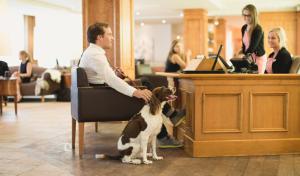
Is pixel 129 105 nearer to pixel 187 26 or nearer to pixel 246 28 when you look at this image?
pixel 246 28

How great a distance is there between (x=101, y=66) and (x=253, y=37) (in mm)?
1798

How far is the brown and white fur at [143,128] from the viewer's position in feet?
13.3

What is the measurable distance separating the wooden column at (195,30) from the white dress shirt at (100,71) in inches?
384

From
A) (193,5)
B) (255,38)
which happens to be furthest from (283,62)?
(193,5)

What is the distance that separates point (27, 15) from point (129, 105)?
35.6 feet

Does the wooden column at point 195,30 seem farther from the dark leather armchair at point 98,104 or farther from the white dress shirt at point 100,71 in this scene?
the dark leather armchair at point 98,104

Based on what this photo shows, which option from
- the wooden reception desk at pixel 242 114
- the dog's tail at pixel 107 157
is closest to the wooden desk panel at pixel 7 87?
the dog's tail at pixel 107 157

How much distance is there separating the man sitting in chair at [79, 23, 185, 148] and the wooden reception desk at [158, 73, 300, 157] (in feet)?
1.38

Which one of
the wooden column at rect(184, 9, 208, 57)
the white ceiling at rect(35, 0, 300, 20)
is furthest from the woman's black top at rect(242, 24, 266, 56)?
the wooden column at rect(184, 9, 208, 57)

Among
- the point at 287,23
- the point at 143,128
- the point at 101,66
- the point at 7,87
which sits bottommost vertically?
the point at 143,128

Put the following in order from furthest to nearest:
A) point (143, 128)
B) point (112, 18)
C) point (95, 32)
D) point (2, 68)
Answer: point (2, 68)
point (112, 18)
point (95, 32)
point (143, 128)

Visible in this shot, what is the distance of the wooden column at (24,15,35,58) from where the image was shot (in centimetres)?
1432

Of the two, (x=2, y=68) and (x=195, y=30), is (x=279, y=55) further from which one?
(x=195, y=30)

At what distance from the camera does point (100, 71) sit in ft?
14.6
